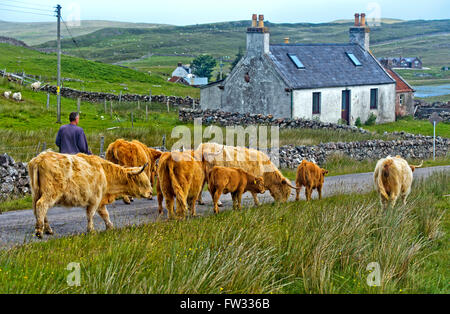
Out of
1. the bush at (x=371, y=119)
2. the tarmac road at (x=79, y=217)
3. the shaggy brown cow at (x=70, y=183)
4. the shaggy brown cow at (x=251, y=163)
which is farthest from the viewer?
the bush at (x=371, y=119)

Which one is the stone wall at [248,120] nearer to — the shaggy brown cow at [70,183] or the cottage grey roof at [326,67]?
the cottage grey roof at [326,67]

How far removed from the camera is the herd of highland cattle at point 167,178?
1132 cm

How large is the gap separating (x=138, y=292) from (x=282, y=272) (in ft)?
8.73

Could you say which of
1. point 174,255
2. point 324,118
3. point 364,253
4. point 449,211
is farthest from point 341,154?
point 174,255

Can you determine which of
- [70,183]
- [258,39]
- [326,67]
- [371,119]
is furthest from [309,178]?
[371,119]

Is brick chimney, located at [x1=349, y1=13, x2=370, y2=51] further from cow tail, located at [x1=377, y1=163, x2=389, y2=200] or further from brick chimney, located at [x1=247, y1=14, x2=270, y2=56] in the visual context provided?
cow tail, located at [x1=377, y1=163, x2=389, y2=200]

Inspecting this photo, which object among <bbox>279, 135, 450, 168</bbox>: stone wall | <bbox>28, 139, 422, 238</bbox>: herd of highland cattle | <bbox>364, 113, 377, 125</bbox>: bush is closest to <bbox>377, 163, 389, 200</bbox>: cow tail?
<bbox>28, 139, 422, 238</bbox>: herd of highland cattle

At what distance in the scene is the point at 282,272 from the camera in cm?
978

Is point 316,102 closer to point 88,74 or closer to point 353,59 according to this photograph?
point 353,59

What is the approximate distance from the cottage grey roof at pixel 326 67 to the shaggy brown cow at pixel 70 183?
28.7 m

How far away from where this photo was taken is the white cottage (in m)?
40.9

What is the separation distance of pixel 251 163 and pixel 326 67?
95.2 ft

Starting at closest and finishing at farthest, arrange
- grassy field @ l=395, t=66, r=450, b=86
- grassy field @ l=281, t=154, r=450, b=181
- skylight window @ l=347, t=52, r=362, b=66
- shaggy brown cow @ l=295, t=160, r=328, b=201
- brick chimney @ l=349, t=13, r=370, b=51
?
shaggy brown cow @ l=295, t=160, r=328, b=201 < grassy field @ l=281, t=154, r=450, b=181 < skylight window @ l=347, t=52, r=362, b=66 < brick chimney @ l=349, t=13, r=370, b=51 < grassy field @ l=395, t=66, r=450, b=86

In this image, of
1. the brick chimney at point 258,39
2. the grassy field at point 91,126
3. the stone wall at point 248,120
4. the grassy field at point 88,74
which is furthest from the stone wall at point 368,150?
the grassy field at point 88,74
